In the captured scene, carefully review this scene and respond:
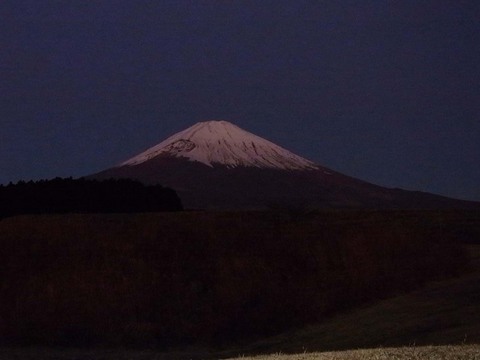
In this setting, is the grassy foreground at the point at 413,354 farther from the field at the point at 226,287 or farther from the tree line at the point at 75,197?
the tree line at the point at 75,197

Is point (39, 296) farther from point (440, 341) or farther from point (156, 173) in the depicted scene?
point (156, 173)

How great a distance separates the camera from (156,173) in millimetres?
182625

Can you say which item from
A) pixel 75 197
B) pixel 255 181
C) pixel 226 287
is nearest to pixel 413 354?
pixel 226 287

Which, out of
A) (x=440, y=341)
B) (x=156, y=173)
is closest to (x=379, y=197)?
(x=156, y=173)

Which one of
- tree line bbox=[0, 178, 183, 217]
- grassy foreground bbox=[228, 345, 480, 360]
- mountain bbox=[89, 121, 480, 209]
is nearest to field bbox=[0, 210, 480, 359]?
grassy foreground bbox=[228, 345, 480, 360]

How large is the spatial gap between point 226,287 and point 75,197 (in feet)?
101

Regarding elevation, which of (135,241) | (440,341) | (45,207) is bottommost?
(440,341)

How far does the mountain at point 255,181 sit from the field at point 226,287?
344 feet

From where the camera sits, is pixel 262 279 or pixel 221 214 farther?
pixel 221 214

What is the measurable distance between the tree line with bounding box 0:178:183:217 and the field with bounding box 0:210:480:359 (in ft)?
47.5

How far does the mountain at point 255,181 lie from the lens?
16538 cm

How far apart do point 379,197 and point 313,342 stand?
509ft

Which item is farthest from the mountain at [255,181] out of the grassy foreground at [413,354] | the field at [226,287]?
Result: the grassy foreground at [413,354]

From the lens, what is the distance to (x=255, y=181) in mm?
177500
